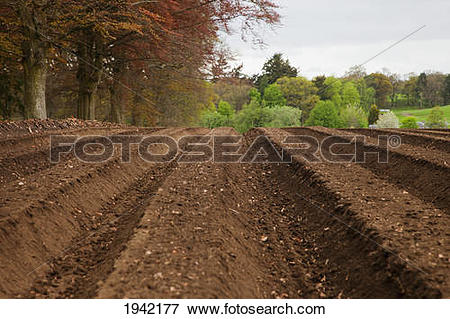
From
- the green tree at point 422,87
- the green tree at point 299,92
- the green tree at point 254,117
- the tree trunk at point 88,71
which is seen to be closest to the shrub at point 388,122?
the green tree at point 299,92

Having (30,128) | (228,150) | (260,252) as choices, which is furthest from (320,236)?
(30,128)

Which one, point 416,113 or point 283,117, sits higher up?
point 416,113

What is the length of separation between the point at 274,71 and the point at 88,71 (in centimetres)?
4666

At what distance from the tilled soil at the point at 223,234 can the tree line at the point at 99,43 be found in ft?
17.2

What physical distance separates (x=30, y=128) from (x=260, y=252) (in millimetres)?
7968

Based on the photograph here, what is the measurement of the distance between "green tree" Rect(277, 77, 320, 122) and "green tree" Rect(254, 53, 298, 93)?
244 cm

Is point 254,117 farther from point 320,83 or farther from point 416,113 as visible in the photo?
point 416,113

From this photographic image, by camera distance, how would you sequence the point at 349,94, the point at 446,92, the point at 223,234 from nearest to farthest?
the point at 223,234 → the point at 446,92 → the point at 349,94

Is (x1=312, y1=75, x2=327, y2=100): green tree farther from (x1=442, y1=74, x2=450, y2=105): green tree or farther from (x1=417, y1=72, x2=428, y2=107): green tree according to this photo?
(x1=417, y1=72, x2=428, y2=107): green tree

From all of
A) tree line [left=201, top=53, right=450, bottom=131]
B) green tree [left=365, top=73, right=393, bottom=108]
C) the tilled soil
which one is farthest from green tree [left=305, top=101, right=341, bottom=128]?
the tilled soil

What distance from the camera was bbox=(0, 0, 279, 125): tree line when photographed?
9.41 meters

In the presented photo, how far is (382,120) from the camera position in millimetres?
42031

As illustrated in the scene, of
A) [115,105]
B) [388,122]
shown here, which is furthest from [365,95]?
[115,105]

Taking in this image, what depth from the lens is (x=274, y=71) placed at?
56.2 metres
